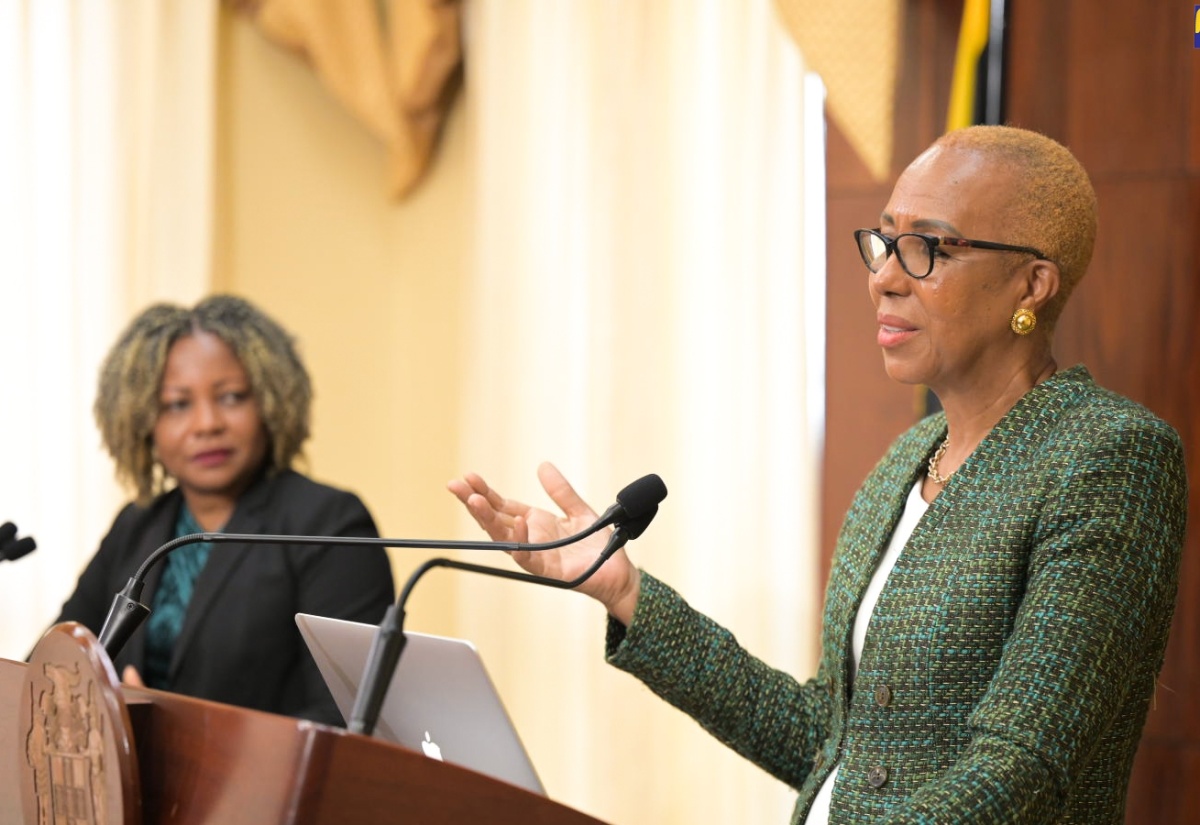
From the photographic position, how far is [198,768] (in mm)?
1314

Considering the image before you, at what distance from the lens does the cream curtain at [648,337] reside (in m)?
3.58

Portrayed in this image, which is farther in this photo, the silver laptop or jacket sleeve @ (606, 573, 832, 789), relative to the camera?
jacket sleeve @ (606, 573, 832, 789)

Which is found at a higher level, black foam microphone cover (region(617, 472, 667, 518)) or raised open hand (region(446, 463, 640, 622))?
black foam microphone cover (region(617, 472, 667, 518))

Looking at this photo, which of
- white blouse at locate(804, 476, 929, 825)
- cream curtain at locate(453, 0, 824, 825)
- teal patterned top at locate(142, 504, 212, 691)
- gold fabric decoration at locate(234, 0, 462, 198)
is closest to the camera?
white blouse at locate(804, 476, 929, 825)

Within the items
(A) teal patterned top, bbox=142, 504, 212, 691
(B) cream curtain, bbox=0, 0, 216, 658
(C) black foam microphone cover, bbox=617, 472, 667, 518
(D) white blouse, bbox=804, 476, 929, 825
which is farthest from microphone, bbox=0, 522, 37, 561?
(B) cream curtain, bbox=0, 0, 216, 658

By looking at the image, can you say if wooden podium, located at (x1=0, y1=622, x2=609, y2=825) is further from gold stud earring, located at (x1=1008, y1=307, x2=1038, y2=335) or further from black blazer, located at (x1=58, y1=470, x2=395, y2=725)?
black blazer, located at (x1=58, y1=470, x2=395, y2=725)

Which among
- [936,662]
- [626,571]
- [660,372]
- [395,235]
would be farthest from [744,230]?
[936,662]

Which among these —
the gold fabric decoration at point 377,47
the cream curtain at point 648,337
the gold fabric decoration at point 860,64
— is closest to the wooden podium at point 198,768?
the gold fabric decoration at point 860,64

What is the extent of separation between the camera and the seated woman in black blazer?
294 cm

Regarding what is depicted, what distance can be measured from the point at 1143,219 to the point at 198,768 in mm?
2091

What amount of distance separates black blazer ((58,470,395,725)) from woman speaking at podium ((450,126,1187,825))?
104 cm

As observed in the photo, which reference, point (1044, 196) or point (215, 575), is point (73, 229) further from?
point (1044, 196)

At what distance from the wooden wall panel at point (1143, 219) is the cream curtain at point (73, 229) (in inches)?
94.9

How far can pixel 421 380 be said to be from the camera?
15.3ft
